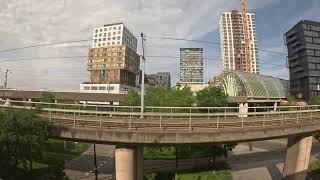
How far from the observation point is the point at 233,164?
192 ft

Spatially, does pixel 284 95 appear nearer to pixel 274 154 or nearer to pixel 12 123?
pixel 274 154

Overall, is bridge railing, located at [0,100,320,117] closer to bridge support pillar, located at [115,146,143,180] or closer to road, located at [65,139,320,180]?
bridge support pillar, located at [115,146,143,180]

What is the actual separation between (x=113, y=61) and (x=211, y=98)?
351ft

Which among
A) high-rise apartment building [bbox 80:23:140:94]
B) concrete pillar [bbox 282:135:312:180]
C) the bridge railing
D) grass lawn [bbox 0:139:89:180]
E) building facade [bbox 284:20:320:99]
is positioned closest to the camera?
the bridge railing

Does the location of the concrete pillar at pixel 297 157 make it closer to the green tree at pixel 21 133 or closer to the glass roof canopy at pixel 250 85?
the green tree at pixel 21 133

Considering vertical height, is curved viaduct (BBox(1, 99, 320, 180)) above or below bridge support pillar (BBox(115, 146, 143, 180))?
above

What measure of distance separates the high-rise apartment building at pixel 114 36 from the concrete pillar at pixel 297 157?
13349cm

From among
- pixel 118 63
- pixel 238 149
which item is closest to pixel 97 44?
pixel 118 63

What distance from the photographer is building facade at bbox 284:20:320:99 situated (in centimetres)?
17350

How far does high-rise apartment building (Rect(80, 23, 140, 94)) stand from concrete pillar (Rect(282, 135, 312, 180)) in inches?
4805

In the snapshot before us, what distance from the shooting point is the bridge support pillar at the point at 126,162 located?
27703 mm

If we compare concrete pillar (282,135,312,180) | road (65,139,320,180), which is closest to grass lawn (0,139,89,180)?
road (65,139,320,180)

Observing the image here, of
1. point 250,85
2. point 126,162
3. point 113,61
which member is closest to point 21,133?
point 126,162

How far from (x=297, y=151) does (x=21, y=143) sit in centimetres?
2823
